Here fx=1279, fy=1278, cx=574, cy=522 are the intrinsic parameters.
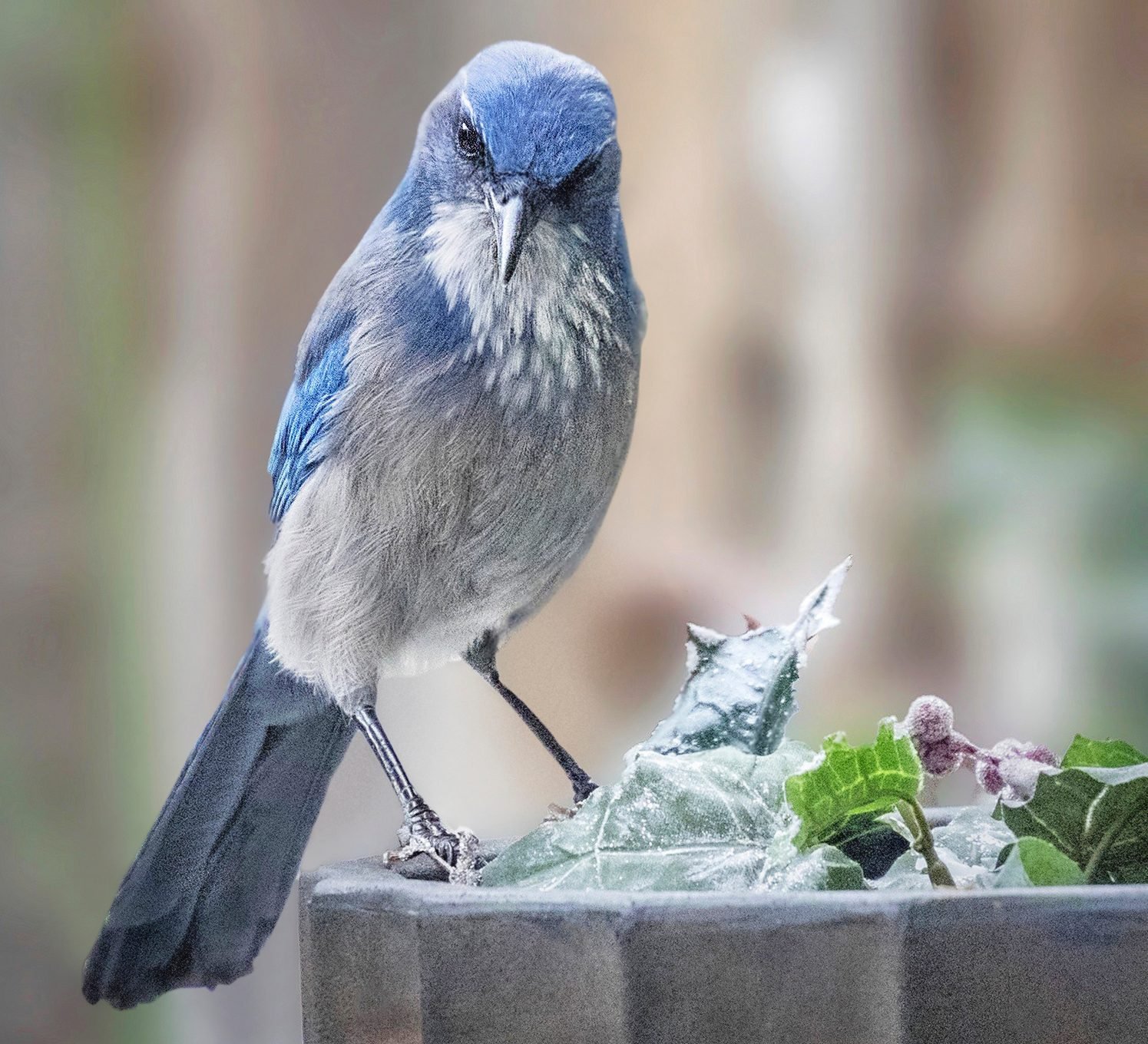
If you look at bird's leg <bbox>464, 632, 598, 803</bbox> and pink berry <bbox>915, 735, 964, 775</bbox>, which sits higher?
pink berry <bbox>915, 735, 964, 775</bbox>

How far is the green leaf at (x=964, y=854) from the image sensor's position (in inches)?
19.2

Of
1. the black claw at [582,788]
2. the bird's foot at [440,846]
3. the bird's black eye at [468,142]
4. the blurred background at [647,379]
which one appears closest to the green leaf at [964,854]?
the bird's foot at [440,846]

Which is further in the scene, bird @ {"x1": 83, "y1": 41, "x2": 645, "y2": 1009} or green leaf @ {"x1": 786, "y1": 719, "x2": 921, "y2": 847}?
bird @ {"x1": 83, "y1": 41, "x2": 645, "y2": 1009}

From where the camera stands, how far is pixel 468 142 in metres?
0.77

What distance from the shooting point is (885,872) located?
1.82ft

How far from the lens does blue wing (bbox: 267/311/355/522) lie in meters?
0.85

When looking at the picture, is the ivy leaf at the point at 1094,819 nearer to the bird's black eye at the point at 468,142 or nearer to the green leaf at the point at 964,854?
the green leaf at the point at 964,854

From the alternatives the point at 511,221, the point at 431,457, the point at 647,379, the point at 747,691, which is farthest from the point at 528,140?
the point at 647,379

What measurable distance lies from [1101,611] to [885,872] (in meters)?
0.88

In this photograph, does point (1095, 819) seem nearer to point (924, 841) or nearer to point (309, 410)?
point (924, 841)

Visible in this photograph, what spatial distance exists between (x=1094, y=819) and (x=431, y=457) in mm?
452

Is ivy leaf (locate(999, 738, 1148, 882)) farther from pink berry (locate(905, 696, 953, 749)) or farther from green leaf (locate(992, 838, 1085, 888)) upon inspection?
pink berry (locate(905, 696, 953, 749))

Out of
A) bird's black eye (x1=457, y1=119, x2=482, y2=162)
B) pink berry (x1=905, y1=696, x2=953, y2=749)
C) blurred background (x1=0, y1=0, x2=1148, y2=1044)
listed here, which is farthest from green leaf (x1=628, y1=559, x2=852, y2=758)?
blurred background (x1=0, y1=0, x2=1148, y2=1044)

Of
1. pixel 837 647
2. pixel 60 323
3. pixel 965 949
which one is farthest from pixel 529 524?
pixel 60 323
